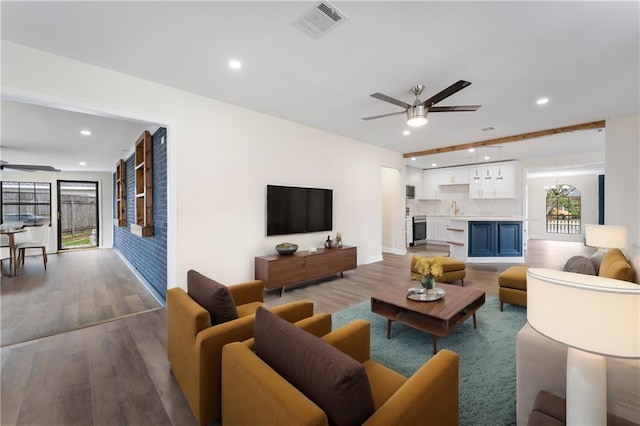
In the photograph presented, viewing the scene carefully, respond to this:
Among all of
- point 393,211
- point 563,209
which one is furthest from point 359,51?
point 563,209

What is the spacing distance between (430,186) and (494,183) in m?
2.00

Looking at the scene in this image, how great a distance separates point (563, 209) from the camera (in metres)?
10.3

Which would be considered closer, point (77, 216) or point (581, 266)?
point (581, 266)

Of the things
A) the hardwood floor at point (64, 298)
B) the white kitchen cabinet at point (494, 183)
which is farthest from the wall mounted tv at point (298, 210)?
the white kitchen cabinet at point (494, 183)

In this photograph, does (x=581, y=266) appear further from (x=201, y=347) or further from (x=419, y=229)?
(x=419, y=229)

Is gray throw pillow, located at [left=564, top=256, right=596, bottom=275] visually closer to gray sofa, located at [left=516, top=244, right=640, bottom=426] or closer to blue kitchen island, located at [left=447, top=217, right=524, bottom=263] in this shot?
gray sofa, located at [left=516, top=244, right=640, bottom=426]

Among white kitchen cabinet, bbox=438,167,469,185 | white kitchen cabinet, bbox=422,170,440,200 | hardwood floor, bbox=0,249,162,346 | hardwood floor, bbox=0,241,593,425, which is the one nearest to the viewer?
hardwood floor, bbox=0,241,593,425

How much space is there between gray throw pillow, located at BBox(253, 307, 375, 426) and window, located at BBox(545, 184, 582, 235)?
1295 centimetres

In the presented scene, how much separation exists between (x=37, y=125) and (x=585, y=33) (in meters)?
7.07

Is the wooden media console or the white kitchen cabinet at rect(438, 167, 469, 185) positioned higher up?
the white kitchen cabinet at rect(438, 167, 469, 185)

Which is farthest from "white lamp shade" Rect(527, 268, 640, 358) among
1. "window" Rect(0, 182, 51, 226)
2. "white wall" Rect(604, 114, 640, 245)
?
"window" Rect(0, 182, 51, 226)

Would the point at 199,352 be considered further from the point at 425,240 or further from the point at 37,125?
the point at 425,240

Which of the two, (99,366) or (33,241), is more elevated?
(33,241)

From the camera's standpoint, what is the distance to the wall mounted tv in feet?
14.4
